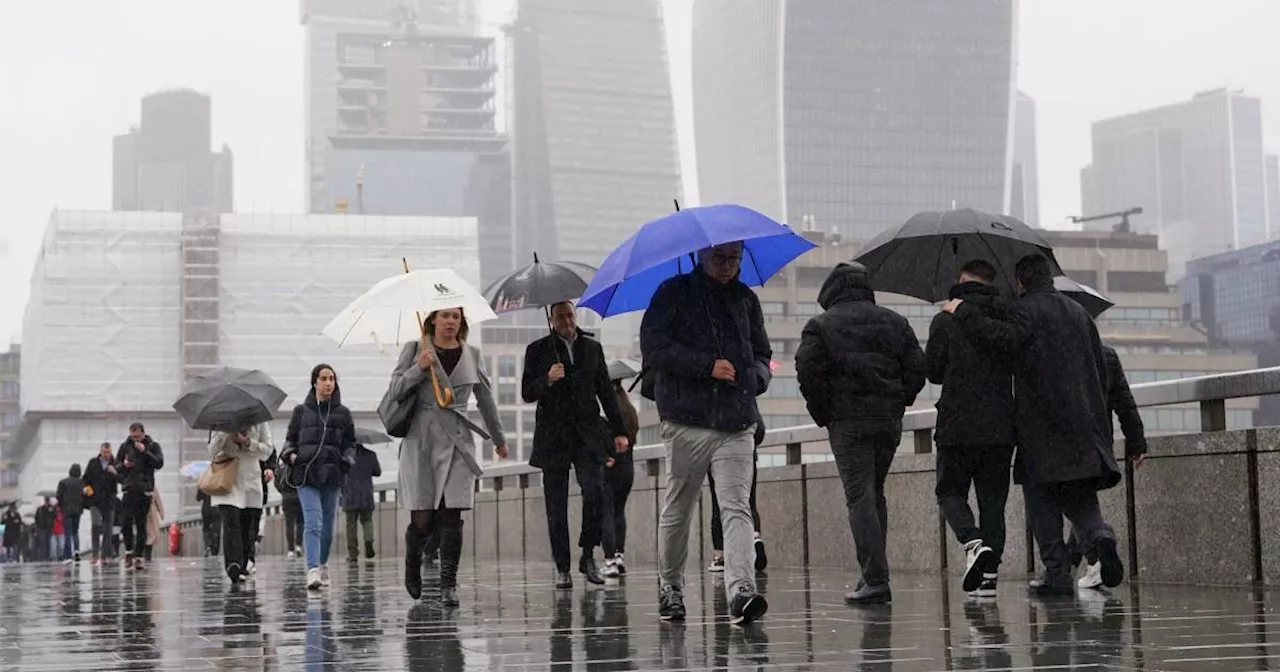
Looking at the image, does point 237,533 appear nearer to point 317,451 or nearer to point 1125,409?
point 317,451

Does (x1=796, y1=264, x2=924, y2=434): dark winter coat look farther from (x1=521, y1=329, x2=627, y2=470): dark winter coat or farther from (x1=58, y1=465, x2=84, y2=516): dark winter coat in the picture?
(x1=58, y1=465, x2=84, y2=516): dark winter coat

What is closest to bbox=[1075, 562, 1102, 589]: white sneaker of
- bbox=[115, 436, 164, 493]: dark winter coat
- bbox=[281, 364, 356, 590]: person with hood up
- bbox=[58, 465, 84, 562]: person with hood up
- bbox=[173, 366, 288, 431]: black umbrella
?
bbox=[281, 364, 356, 590]: person with hood up

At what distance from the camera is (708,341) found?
28.2ft

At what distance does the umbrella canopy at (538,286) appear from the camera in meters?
12.2

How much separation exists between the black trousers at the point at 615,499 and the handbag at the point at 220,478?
11.2 ft

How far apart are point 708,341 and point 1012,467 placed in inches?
120

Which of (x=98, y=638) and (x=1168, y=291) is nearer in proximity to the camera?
(x=98, y=638)

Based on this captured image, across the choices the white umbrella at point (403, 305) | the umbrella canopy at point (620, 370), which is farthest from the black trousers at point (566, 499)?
the umbrella canopy at point (620, 370)

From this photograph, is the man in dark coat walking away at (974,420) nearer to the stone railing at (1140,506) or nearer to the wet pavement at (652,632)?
the wet pavement at (652,632)

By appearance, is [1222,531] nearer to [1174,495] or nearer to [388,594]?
[1174,495]

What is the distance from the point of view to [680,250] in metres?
8.32

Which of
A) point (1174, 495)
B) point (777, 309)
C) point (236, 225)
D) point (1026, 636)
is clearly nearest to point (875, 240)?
point (1174, 495)

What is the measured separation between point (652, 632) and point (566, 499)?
4306mm

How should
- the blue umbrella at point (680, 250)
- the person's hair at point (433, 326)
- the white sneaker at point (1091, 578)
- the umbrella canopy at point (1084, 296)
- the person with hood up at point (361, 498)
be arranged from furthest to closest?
the person with hood up at point (361, 498) < the umbrella canopy at point (1084, 296) < the person's hair at point (433, 326) < the white sneaker at point (1091, 578) < the blue umbrella at point (680, 250)
